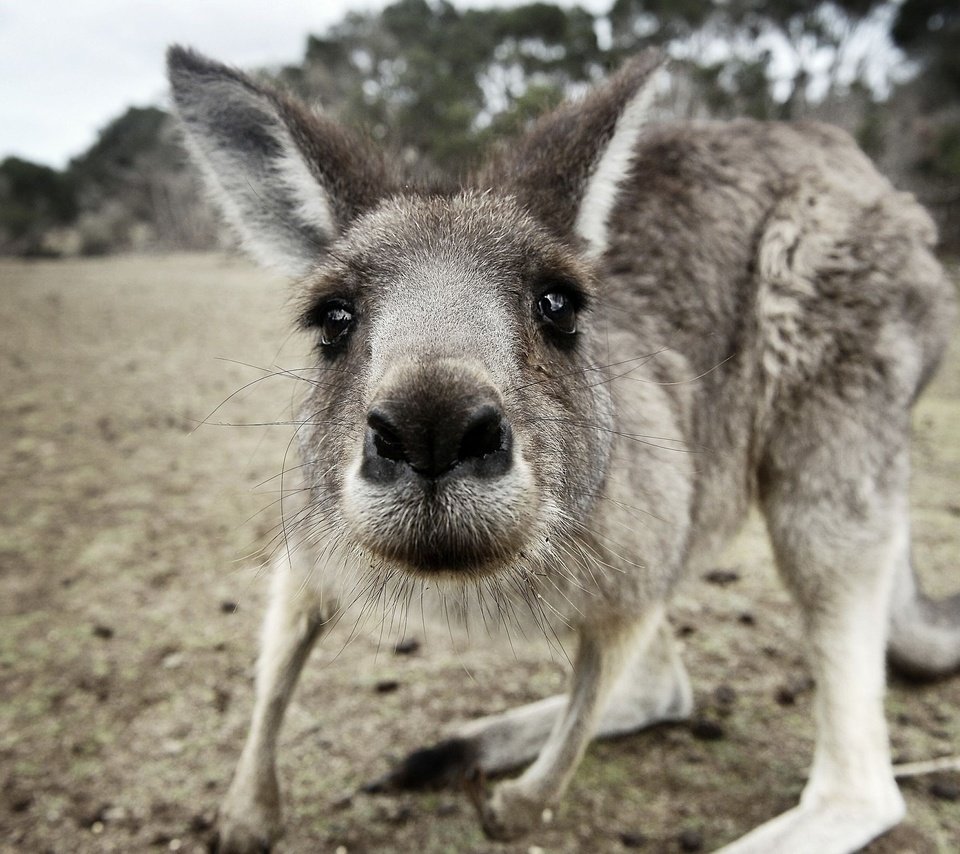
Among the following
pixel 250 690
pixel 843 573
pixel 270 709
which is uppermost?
pixel 843 573

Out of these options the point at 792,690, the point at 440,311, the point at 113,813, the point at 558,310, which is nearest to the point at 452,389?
the point at 440,311

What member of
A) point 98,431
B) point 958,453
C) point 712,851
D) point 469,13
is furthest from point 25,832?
point 469,13

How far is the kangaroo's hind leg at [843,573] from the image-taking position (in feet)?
7.93

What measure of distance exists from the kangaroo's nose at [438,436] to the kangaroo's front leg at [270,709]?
3.16 feet

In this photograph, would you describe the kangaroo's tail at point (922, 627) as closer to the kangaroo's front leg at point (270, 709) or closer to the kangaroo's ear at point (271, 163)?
the kangaroo's front leg at point (270, 709)

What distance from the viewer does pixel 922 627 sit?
2871 mm

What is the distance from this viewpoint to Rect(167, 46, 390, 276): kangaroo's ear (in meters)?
1.99

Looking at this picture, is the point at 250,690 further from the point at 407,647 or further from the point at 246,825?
the point at 246,825

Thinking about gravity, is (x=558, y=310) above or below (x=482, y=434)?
above

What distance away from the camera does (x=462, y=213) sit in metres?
1.96

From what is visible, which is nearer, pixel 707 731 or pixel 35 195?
pixel 707 731

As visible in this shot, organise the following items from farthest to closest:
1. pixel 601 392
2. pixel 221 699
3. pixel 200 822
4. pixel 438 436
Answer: pixel 221 699, pixel 200 822, pixel 601 392, pixel 438 436

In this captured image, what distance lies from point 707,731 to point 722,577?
3.64 ft

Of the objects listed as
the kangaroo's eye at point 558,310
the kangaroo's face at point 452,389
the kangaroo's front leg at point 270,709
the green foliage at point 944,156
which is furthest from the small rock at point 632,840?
the green foliage at point 944,156
